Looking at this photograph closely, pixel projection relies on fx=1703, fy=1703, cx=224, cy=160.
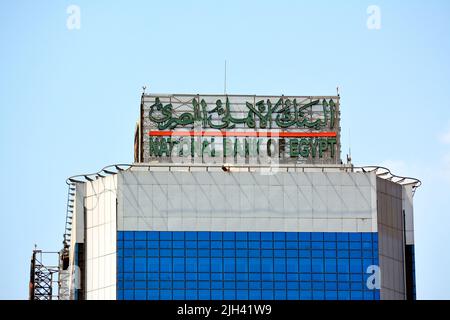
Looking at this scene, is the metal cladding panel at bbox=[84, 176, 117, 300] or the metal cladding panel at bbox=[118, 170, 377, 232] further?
the metal cladding panel at bbox=[118, 170, 377, 232]

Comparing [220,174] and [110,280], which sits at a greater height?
[220,174]

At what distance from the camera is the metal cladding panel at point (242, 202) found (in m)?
197

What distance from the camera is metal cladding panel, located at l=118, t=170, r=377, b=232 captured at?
19700 cm

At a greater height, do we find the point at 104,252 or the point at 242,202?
the point at 242,202

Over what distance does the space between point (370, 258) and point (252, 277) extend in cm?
1410

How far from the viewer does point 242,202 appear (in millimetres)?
197625

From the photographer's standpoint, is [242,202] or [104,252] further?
[242,202]

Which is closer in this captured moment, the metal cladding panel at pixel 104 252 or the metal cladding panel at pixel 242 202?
the metal cladding panel at pixel 104 252

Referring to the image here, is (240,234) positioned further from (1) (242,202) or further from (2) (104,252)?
(2) (104,252)

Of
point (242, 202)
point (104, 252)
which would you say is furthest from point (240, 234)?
point (104, 252)
